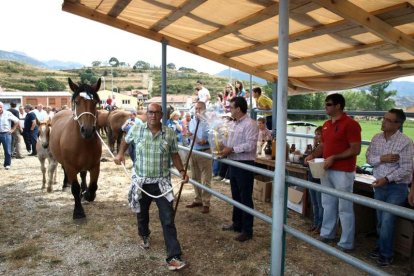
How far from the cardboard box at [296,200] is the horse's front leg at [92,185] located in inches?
137

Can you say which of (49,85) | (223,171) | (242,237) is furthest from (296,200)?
(49,85)

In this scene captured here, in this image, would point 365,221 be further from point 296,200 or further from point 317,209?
point 296,200

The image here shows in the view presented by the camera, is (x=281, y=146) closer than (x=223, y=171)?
Yes

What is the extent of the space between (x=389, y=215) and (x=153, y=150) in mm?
2833

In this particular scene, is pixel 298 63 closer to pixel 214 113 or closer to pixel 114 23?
pixel 214 113

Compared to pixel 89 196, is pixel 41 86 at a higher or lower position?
higher

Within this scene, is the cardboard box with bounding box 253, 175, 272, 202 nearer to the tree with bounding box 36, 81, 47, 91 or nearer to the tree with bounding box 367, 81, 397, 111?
the tree with bounding box 367, 81, 397, 111

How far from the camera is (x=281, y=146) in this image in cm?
307

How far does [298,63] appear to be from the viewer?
554 centimetres

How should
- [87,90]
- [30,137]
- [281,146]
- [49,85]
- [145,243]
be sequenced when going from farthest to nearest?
[49,85], [30,137], [87,90], [145,243], [281,146]

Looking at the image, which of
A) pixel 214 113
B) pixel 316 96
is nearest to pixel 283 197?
pixel 214 113

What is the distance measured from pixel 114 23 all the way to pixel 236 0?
259 centimetres

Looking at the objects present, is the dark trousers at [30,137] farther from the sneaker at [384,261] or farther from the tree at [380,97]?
the tree at [380,97]

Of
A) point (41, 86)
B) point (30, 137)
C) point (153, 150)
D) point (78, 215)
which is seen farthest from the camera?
point (41, 86)
